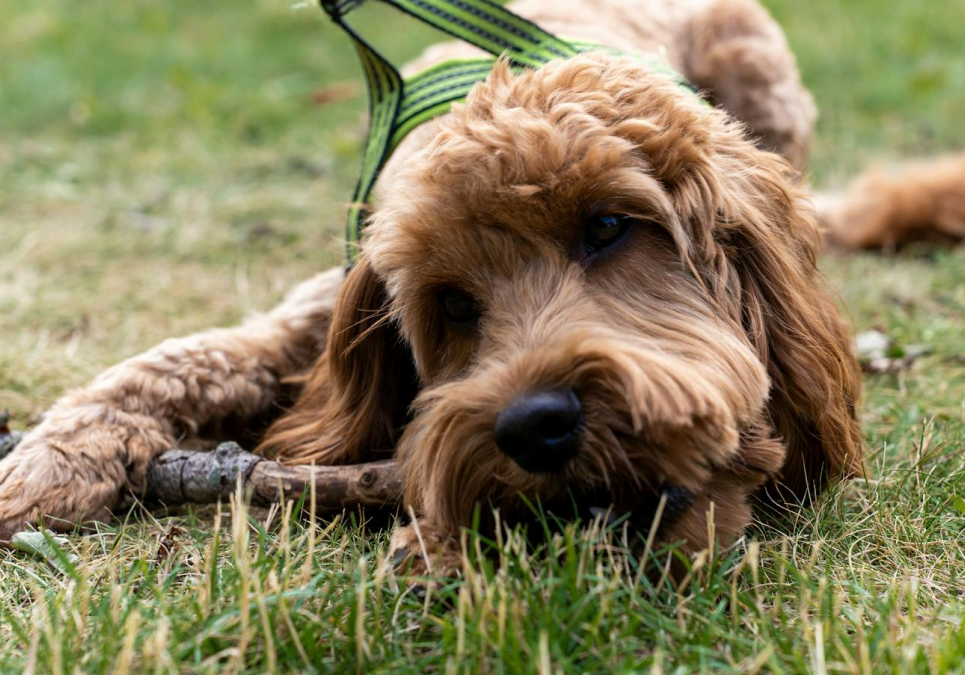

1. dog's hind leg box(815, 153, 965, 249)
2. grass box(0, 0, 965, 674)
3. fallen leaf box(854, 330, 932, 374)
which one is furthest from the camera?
dog's hind leg box(815, 153, 965, 249)

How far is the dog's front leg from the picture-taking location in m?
3.14

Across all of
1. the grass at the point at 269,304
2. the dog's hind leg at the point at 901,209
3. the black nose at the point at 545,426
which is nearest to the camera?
the grass at the point at 269,304

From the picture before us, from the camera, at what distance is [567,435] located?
7.67ft

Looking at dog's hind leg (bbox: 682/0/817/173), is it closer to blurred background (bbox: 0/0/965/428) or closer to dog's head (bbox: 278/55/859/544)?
blurred background (bbox: 0/0/965/428)

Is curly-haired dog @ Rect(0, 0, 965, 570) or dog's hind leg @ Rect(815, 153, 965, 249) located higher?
curly-haired dog @ Rect(0, 0, 965, 570)

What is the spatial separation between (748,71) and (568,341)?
3.27 m

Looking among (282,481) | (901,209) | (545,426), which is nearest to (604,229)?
(545,426)

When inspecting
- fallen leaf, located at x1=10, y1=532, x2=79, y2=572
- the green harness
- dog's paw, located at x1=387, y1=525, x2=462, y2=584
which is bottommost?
fallen leaf, located at x1=10, y1=532, x2=79, y2=572

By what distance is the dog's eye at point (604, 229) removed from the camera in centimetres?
279

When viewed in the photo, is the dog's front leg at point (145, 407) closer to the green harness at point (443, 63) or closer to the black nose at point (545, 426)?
the green harness at point (443, 63)

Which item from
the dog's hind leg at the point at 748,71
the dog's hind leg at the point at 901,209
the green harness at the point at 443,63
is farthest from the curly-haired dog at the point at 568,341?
the dog's hind leg at the point at 901,209

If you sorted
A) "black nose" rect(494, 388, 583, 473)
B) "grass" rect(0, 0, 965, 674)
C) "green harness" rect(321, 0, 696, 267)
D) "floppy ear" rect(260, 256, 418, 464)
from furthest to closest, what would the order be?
"green harness" rect(321, 0, 696, 267) < "floppy ear" rect(260, 256, 418, 464) < "black nose" rect(494, 388, 583, 473) < "grass" rect(0, 0, 965, 674)

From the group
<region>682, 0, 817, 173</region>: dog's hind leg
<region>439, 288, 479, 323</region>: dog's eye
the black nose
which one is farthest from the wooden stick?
<region>682, 0, 817, 173</region>: dog's hind leg

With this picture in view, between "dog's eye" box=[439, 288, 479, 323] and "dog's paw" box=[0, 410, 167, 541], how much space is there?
3.56 feet
